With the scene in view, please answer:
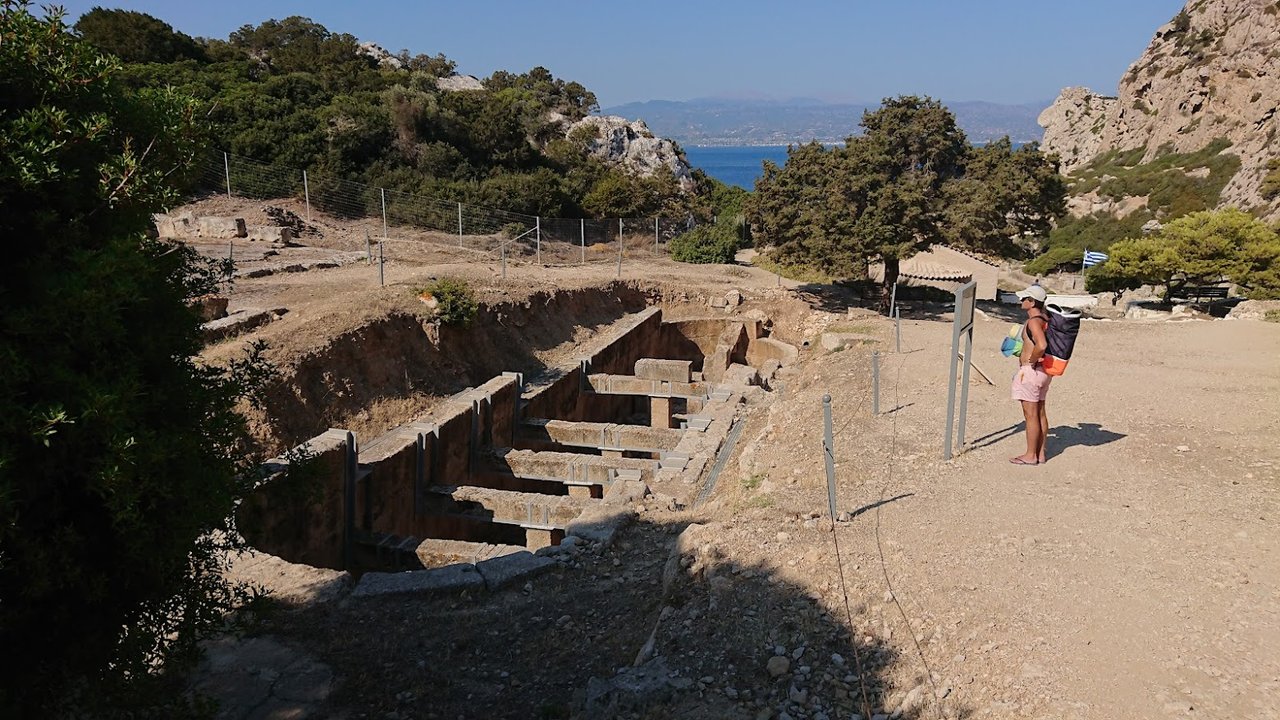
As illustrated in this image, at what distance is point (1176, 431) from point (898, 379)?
450 cm

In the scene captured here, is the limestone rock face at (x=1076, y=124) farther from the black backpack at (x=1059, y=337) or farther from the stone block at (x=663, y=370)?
the black backpack at (x=1059, y=337)

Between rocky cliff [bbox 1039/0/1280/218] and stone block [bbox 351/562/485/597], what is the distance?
4608 cm

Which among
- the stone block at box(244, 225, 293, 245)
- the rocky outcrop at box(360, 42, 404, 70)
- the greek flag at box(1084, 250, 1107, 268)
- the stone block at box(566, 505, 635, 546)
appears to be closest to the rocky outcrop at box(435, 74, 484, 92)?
the rocky outcrop at box(360, 42, 404, 70)

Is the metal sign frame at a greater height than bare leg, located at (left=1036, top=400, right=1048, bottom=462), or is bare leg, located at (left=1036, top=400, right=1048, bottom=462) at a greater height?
the metal sign frame

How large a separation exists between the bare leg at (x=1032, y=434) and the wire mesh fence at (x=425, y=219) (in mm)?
17390

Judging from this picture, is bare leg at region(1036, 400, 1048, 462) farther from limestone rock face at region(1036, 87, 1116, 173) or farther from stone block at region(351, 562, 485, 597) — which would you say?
limestone rock face at region(1036, 87, 1116, 173)

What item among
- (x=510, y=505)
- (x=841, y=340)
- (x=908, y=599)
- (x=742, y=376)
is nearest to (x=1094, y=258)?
(x=841, y=340)

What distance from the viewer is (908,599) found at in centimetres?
576

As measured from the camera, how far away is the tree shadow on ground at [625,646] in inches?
195

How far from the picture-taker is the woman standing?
25.5 ft

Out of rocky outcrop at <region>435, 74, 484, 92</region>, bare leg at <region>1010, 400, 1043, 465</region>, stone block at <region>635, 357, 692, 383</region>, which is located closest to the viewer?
bare leg at <region>1010, 400, 1043, 465</region>

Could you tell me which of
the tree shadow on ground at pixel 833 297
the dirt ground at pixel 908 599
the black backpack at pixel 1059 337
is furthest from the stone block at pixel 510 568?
the tree shadow on ground at pixel 833 297

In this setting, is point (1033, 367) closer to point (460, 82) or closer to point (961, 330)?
point (961, 330)

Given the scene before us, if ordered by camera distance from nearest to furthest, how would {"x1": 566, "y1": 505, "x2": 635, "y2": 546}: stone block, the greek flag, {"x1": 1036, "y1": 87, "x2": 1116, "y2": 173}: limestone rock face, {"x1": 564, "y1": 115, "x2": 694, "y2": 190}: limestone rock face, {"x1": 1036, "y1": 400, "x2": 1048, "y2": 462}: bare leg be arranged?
{"x1": 1036, "y1": 400, "x2": 1048, "y2": 462}: bare leg → {"x1": 566, "y1": 505, "x2": 635, "y2": 546}: stone block → the greek flag → {"x1": 564, "y1": 115, "x2": 694, "y2": 190}: limestone rock face → {"x1": 1036, "y1": 87, "x2": 1116, "y2": 173}: limestone rock face
